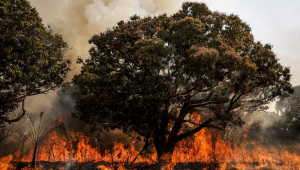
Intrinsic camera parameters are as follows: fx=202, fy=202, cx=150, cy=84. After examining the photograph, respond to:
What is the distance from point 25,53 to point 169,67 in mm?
11461

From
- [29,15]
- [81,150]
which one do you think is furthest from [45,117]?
[29,15]

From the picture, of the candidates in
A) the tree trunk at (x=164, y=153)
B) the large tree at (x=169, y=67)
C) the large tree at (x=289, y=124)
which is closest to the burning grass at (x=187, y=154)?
the large tree at (x=289, y=124)

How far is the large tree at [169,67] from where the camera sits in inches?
556

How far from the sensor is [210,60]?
13.3 metres

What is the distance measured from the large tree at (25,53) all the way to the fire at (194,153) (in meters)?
16.7

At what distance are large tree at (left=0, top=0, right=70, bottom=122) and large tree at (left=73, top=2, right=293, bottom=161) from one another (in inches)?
110

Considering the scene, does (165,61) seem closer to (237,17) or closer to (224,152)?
(237,17)

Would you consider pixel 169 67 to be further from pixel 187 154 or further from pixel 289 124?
pixel 289 124

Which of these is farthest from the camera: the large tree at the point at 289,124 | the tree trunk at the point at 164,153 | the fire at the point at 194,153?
the large tree at the point at 289,124

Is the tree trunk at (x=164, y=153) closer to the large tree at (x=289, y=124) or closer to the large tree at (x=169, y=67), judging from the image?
the large tree at (x=169, y=67)

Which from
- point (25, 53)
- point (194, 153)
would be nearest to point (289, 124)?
point (194, 153)

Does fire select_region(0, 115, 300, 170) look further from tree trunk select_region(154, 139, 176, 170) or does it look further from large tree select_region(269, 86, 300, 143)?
tree trunk select_region(154, 139, 176, 170)

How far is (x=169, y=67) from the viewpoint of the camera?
18891mm

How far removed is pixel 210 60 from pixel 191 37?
2335 millimetres
